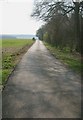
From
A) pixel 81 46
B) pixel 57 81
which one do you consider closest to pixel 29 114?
pixel 57 81

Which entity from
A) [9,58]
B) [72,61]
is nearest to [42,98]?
[72,61]

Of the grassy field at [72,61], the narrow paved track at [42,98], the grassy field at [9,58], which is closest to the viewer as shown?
the narrow paved track at [42,98]

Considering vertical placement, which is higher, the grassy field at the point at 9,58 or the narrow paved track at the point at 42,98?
the grassy field at the point at 9,58

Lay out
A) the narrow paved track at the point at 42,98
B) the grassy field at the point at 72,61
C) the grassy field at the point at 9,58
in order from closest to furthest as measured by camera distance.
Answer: the narrow paved track at the point at 42,98 < the grassy field at the point at 9,58 < the grassy field at the point at 72,61

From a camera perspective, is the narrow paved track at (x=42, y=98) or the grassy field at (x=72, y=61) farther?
the grassy field at (x=72, y=61)

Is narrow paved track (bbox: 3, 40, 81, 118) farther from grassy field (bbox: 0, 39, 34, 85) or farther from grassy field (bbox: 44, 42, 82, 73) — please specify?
grassy field (bbox: 44, 42, 82, 73)

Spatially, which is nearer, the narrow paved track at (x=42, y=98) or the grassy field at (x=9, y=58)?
the narrow paved track at (x=42, y=98)

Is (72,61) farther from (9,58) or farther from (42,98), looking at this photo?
(42,98)

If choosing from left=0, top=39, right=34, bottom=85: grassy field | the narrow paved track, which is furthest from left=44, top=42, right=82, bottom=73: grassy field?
the narrow paved track

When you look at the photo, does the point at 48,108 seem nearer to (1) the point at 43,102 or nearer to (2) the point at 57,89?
(1) the point at 43,102

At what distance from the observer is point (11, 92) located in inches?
397

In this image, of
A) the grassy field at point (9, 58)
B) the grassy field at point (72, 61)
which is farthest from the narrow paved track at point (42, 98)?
the grassy field at point (72, 61)

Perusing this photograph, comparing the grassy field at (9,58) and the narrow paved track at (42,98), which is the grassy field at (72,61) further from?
the narrow paved track at (42,98)

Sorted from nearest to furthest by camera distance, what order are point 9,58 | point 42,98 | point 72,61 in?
1. point 42,98
2. point 72,61
3. point 9,58
